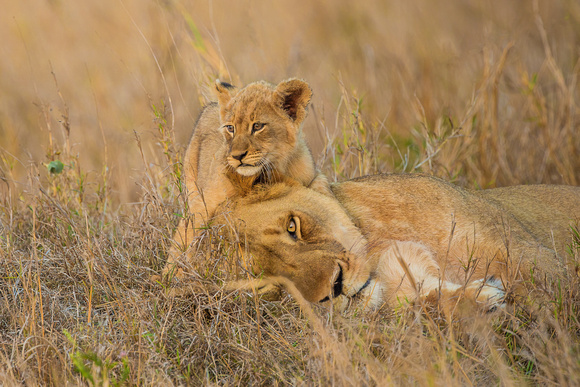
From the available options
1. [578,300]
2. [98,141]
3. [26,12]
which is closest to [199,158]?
[578,300]

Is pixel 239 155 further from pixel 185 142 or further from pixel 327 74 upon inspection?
pixel 327 74

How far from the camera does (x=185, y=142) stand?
6102 mm

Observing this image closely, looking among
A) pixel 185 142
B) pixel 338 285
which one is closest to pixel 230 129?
pixel 338 285

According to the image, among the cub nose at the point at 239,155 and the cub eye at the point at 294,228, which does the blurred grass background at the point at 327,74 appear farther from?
the cub eye at the point at 294,228

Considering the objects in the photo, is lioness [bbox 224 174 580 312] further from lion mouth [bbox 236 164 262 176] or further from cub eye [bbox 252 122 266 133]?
cub eye [bbox 252 122 266 133]

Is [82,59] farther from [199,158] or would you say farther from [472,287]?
[472,287]

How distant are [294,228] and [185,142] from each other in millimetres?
3172

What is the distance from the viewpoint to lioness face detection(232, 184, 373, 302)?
297cm

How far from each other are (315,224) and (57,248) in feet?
5.17

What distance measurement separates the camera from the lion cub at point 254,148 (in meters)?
3.28

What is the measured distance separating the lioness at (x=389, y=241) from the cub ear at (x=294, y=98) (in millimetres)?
413

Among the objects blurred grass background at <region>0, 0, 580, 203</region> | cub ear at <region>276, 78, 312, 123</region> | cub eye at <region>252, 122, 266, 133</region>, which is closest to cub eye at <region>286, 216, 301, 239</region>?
cub eye at <region>252, 122, 266, 133</region>

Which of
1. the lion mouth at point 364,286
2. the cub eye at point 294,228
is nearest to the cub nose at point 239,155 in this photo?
the cub eye at point 294,228

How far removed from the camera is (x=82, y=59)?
29.5 feet
